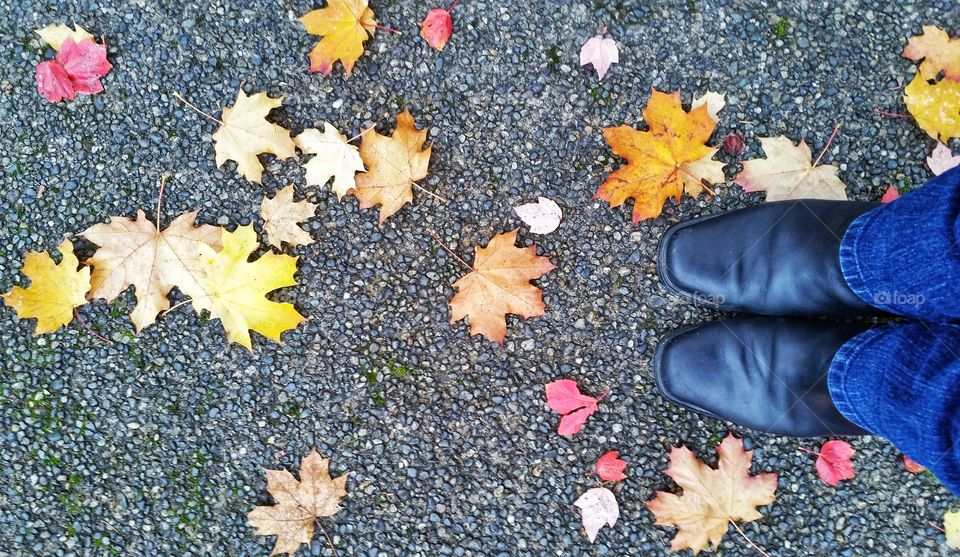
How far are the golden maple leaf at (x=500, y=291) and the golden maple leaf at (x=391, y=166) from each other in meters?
0.32

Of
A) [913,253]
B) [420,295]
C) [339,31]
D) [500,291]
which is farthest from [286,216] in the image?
[913,253]

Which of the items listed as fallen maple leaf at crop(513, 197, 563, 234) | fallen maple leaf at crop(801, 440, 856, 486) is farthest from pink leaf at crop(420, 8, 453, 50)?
fallen maple leaf at crop(801, 440, 856, 486)

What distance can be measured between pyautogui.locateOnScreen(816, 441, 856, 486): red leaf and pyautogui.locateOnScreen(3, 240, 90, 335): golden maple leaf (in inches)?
98.7

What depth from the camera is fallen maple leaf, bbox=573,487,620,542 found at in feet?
7.32

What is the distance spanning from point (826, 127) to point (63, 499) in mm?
2883

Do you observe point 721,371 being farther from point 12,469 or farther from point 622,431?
point 12,469

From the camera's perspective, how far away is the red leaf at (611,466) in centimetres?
223

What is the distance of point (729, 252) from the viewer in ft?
6.95

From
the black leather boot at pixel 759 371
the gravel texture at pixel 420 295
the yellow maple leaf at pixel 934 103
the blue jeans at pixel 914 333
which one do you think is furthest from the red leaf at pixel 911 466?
the yellow maple leaf at pixel 934 103

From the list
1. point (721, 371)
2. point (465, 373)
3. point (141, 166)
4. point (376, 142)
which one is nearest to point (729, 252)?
point (721, 371)

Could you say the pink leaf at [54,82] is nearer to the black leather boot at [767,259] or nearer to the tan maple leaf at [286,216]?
the tan maple leaf at [286,216]

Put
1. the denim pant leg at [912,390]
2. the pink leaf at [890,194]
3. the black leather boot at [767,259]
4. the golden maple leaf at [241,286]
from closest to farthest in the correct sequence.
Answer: the denim pant leg at [912,390]
the black leather boot at [767,259]
the golden maple leaf at [241,286]
the pink leaf at [890,194]

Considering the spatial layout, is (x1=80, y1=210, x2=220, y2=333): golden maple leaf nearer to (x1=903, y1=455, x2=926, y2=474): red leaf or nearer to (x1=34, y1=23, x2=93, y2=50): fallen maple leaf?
(x1=34, y1=23, x2=93, y2=50): fallen maple leaf

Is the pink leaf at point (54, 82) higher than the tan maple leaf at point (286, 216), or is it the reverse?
the pink leaf at point (54, 82)
